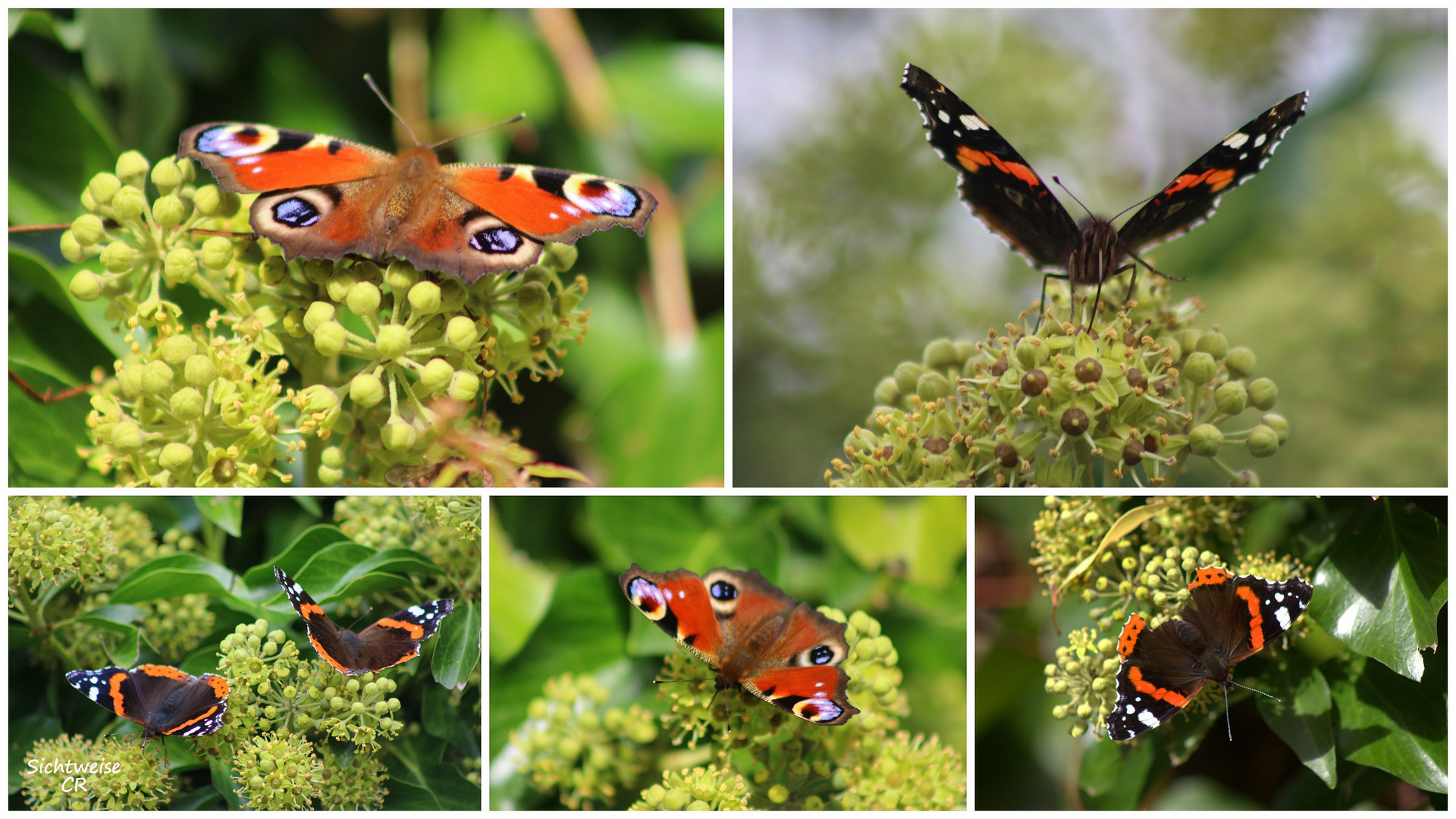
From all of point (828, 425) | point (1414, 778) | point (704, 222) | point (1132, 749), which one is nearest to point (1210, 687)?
point (1132, 749)

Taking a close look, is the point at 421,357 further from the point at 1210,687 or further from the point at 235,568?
the point at 1210,687

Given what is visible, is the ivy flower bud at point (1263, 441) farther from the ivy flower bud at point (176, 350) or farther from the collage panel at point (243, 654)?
the ivy flower bud at point (176, 350)

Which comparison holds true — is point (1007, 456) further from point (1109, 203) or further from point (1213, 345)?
point (1109, 203)

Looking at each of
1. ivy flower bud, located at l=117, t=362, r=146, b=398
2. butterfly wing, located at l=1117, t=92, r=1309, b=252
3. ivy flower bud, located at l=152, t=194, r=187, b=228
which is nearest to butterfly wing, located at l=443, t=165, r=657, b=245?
ivy flower bud, located at l=152, t=194, r=187, b=228

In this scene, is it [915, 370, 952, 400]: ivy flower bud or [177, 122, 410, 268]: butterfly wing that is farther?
[915, 370, 952, 400]: ivy flower bud

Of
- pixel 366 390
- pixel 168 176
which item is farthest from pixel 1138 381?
pixel 168 176

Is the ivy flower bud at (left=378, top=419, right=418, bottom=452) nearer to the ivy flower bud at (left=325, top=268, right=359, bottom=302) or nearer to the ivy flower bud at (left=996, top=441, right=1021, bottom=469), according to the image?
the ivy flower bud at (left=325, top=268, right=359, bottom=302)
